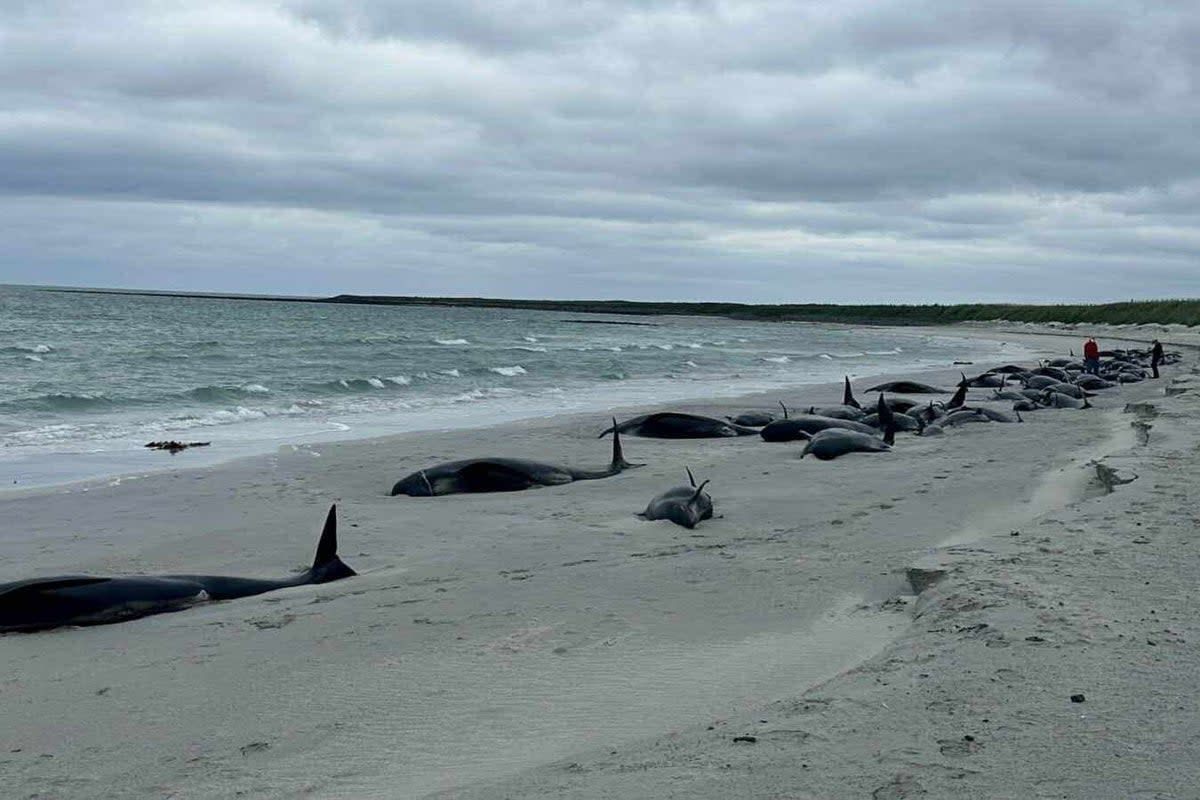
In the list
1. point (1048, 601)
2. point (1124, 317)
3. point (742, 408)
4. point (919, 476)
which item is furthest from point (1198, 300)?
point (1048, 601)

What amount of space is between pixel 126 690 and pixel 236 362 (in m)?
29.5

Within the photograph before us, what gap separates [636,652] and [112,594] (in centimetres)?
320

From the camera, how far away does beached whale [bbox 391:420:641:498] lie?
36.4 ft

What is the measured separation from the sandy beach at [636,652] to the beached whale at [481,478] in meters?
0.64

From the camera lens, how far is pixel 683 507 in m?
9.02

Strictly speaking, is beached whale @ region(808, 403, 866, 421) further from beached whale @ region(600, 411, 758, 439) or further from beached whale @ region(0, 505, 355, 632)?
beached whale @ region(0, 505, 355, 632)

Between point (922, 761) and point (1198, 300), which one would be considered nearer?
point (922, 761)

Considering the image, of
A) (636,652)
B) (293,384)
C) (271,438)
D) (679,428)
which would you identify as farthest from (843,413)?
(293,384)

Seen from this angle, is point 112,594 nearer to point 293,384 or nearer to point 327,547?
point 327,547

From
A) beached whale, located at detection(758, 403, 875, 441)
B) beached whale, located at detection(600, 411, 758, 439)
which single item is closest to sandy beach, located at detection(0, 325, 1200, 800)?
beached whale, located at detection(758, 403, 875, 441)

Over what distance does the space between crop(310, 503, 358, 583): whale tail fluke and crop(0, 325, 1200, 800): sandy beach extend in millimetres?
272

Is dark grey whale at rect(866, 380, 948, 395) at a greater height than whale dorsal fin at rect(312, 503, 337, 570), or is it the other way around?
whale dorsal fin at rect(312, 503, 337, 570)

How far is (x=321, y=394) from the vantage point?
25312 millimetres

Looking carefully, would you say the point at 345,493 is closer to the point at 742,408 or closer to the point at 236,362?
the point at 742,408
